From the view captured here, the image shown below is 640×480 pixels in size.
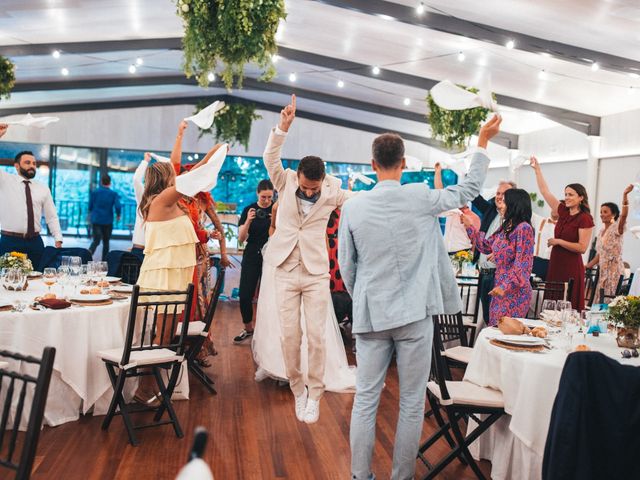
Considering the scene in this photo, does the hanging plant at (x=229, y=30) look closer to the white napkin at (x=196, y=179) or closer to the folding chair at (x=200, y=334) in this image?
the white napkin at (x=196, y=179)

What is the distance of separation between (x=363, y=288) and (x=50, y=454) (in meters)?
2.03

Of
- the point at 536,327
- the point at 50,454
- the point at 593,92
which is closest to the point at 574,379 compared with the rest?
the point at 536,327

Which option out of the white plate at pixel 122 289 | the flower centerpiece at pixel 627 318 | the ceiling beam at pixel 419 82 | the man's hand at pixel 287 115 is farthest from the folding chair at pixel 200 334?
the ceiling beam at pixel 419 82

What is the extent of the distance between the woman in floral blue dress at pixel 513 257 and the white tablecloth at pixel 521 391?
2.44 ft

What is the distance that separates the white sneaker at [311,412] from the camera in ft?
14.3

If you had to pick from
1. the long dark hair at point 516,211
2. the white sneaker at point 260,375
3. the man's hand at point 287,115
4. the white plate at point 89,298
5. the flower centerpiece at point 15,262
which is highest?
the man's hand at point 287,115

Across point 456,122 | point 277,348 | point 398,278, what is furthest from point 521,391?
point 456,122

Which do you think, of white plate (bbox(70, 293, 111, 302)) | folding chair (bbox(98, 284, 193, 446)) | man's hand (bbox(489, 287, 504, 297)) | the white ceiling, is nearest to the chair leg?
folding chair (bbox(98, 284, 193, 446))

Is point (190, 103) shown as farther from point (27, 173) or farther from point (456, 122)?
point (27, 173)

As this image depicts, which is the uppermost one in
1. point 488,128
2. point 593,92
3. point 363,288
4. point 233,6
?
point 593,92

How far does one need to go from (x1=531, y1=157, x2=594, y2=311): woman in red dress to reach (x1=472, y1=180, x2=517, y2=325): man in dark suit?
396 mm

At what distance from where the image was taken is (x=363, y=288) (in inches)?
119

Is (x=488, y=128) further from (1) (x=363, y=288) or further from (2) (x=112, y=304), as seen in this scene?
(2) (x=112, y=304)

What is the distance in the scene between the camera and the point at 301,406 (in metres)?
4.45
